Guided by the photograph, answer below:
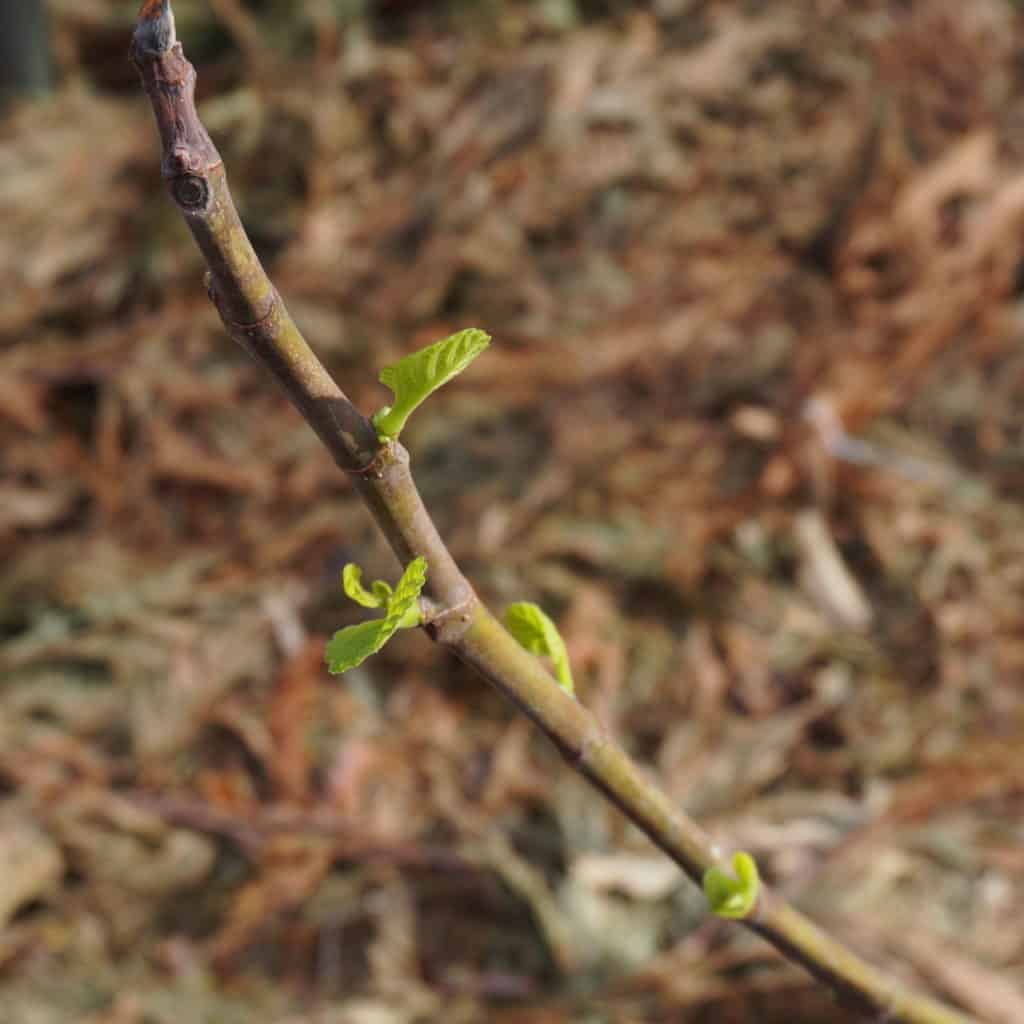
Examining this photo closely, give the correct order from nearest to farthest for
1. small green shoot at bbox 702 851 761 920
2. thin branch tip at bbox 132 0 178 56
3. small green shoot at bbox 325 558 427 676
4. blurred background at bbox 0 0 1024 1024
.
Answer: thin branch tip at bbox 132 0 178 56
small green shoot at bbox 325 558 427 676
small green shoot at bbox 702 851 761 920
blurred background at bbox 0 0 1024 1024

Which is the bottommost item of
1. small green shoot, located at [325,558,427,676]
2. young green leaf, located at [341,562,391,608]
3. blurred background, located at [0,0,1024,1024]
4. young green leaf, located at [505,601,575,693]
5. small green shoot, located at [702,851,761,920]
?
small green shoot, located at [702,851,761,920]

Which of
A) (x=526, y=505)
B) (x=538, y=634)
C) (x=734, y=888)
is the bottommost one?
(x=734, y=888)

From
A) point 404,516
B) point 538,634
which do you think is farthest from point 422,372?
point 538,634

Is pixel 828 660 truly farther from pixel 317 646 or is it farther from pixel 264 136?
pixel 264 136

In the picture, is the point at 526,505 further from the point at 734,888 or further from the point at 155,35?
the point at 155,35

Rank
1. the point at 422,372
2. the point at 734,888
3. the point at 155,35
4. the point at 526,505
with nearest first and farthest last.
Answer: the point at 155,35
the point at 422,372
the point at 734,888
the point at 526,505

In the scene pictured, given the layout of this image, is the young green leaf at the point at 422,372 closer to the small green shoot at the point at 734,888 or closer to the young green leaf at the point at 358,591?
the young green leaf at the point at 358,591

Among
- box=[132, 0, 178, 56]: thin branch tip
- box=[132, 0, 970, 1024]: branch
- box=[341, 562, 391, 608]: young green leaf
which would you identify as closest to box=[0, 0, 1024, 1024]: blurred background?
box=[132, 0, 970, 1024]: branch

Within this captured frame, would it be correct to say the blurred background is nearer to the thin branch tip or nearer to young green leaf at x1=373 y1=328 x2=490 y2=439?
young green leaf at x1=373 y1=328 x2=490 y2=439
